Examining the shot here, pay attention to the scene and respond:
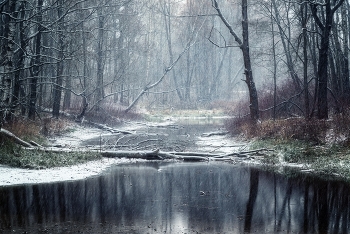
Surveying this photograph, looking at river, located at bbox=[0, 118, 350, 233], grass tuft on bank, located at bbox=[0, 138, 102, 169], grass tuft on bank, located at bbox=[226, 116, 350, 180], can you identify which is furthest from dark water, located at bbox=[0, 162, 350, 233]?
grass tuft on bank, located at bbox=[0, 138, 102, 169]

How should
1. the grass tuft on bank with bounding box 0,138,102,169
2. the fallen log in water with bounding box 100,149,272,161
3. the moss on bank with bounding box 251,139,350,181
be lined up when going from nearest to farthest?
the grass tuft on bank with bounding box 0,138,102,169
the moss on bank with bounding box 251,139,350,181
the fallen log in water with bounding box 100,149,272,161

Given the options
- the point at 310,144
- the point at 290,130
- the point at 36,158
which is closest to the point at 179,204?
the point at 36,158

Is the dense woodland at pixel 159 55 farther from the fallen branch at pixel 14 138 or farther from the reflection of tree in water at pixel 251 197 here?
the reflection of tree in water at pixel 251 197

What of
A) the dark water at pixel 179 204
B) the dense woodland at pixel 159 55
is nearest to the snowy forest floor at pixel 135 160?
the dark water at pixel 179 204

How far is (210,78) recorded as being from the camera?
55.0 m

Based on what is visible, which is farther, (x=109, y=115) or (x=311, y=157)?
(x=109, y=115)

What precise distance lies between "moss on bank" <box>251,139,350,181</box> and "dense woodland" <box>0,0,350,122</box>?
2.41 metres

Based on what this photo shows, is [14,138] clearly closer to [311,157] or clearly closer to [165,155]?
[165,155]

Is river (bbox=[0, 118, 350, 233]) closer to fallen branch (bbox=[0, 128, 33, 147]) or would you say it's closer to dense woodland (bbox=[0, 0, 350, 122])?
fallen branch (bbox=[0, 128, 33, 147])

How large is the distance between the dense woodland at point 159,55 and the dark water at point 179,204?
551 centimetres

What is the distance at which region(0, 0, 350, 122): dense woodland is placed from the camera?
17.4 metres

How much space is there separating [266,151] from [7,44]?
1101cm

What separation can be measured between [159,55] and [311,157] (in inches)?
1756

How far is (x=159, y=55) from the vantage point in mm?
56562
